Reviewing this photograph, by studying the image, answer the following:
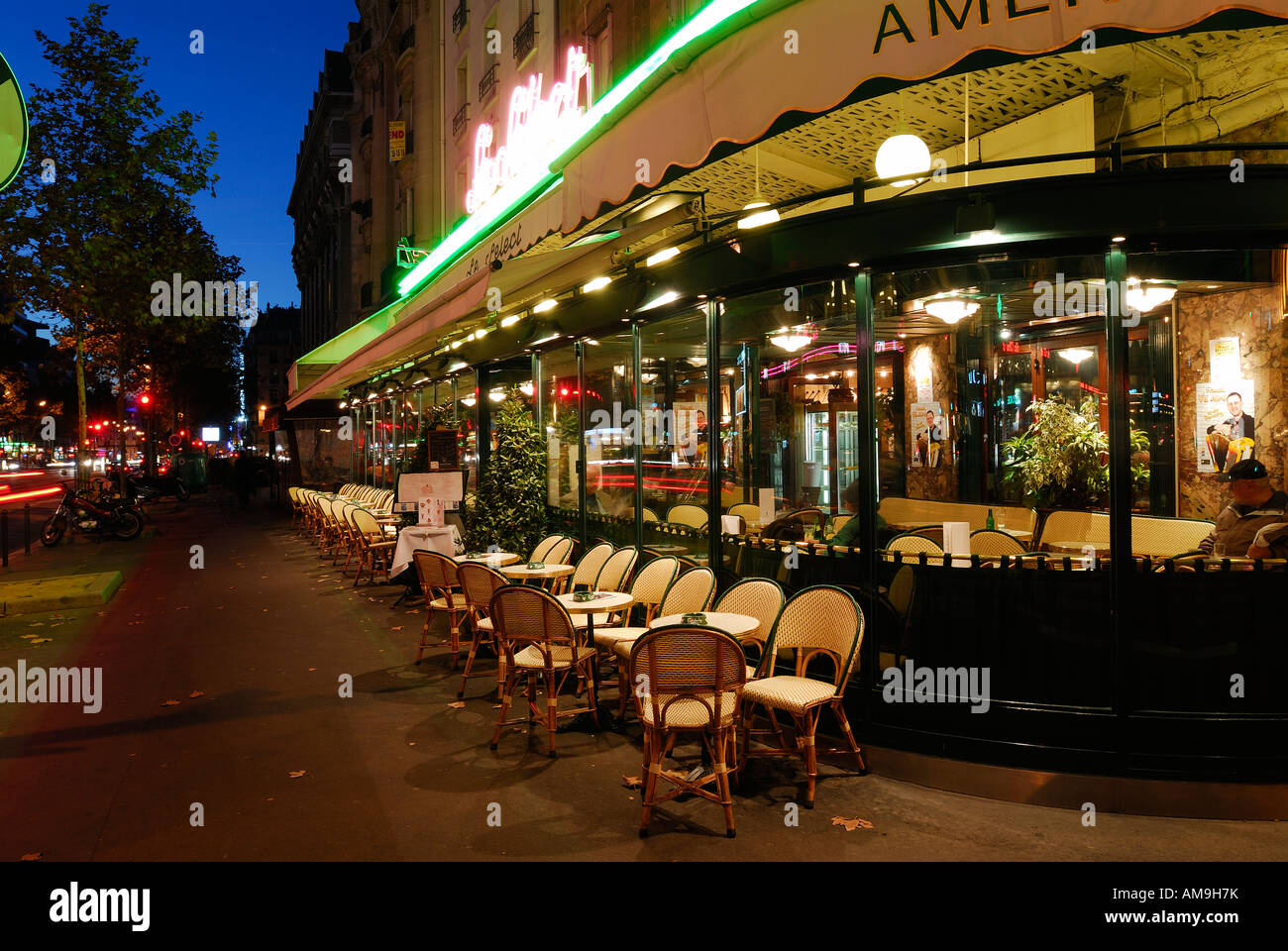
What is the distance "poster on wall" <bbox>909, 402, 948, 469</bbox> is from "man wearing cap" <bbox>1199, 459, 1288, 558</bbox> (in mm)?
5262

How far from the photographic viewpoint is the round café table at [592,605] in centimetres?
582

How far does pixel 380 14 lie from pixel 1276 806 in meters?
35.7

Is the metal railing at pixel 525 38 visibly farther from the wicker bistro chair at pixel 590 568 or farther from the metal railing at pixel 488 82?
the wicker bistro chair at pixel 590 568

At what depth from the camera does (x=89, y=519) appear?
58.6 feet

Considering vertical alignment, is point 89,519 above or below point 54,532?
above

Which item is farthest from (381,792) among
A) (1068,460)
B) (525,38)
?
(525,38)

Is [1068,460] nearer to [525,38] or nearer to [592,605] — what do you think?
[592,605]

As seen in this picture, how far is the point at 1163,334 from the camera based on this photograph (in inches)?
336

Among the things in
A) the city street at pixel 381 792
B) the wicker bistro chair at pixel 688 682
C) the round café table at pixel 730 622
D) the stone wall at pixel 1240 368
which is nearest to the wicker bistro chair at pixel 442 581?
the city street at pixel 381 792

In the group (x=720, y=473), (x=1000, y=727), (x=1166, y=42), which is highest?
(x=1166, y=42)

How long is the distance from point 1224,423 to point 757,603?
557cm

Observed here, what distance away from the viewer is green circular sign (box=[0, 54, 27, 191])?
3.82 m
